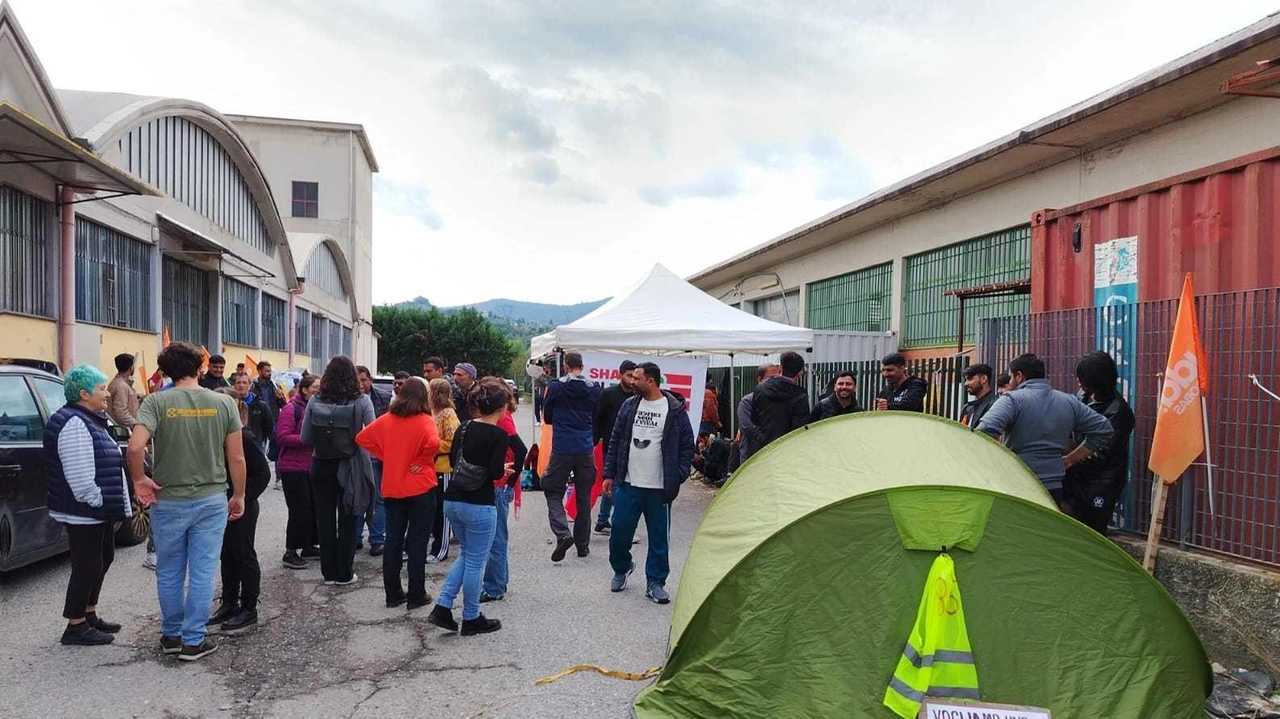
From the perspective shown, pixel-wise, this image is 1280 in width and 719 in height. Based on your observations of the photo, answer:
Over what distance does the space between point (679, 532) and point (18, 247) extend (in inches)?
421

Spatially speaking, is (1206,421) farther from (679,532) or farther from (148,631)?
(148,631)

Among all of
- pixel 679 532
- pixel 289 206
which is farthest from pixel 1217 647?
pixel 289 206

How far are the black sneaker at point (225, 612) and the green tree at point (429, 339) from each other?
59170 millimetres

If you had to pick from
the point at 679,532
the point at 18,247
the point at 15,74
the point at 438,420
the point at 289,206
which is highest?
the point at 289,206

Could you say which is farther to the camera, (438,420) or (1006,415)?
(438,420)

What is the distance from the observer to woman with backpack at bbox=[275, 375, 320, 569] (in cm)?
735

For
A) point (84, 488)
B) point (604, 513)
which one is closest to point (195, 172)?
point (604, 513)

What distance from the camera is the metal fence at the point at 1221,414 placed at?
16.8ft

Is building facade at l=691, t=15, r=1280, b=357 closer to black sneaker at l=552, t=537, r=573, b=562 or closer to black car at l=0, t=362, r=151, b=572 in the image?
black sneaker at l=552, t=537, r=573, b=562

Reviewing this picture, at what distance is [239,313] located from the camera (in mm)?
25453

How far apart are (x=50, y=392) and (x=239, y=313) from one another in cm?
1983

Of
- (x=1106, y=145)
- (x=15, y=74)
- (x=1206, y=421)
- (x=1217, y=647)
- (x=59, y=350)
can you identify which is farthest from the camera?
(x=59, y=350)

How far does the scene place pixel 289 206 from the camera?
5019 cm

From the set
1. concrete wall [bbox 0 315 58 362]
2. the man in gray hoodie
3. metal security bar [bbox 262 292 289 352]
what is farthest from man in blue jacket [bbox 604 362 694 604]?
metal security bar [bbox 262 292 289 352]
